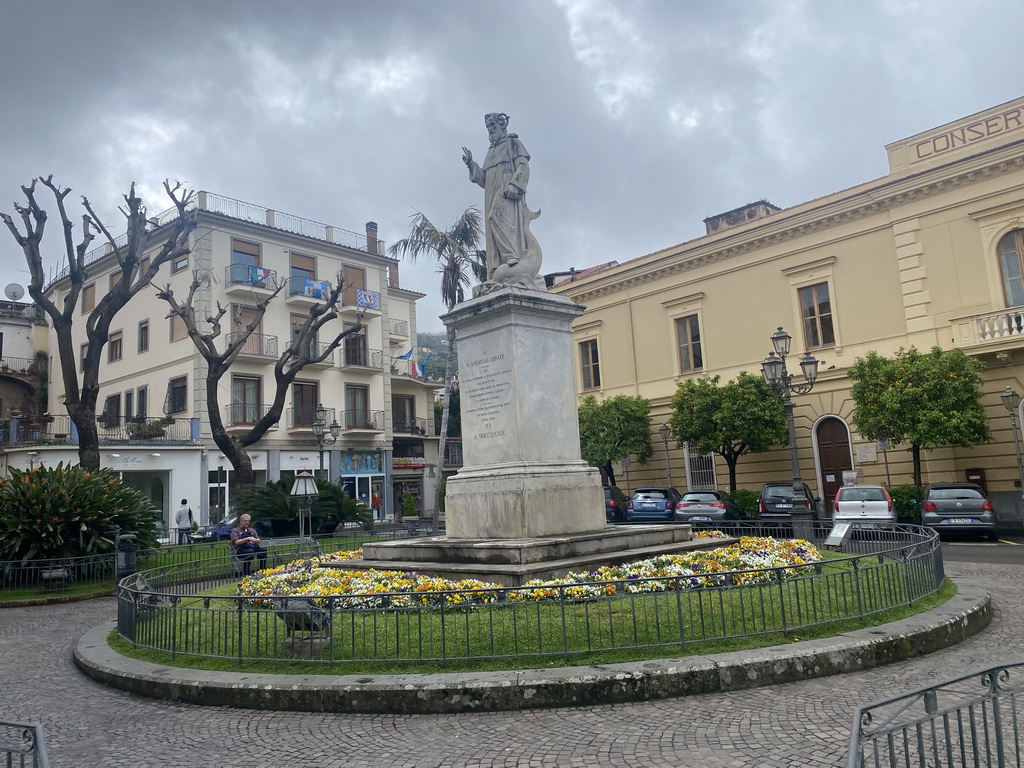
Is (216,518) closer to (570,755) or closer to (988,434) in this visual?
(988,434)

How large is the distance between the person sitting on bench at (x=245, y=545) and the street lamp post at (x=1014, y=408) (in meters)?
21.4

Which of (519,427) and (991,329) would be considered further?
(991,329)

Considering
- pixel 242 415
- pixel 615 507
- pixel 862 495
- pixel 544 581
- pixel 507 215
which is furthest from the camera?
pixel 242 415

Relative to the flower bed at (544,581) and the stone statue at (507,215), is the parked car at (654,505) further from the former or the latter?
the stone statue at (507,215)

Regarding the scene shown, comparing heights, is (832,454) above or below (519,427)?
below

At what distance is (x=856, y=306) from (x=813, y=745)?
2629 cm

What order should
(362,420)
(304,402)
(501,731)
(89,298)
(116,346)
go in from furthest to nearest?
(89,298) < (362,420) < (116,346) < (304,402) < (501,731)

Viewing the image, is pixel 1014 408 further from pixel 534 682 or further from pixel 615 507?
pixel 534 682

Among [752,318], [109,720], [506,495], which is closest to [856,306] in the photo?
[752,318]

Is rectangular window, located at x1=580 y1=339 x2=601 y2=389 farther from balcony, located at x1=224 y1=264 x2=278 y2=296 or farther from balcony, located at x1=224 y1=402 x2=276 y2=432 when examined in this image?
balcony, located at x1=224 y1=264 x2=278 y2=296

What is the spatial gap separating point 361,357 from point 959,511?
29.9 m

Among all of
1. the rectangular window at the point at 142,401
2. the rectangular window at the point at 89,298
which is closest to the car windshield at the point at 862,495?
the rectangular window at the point at 142,401

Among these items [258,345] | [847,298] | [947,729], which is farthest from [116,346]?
[947,729]

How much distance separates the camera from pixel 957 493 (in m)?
21.2
